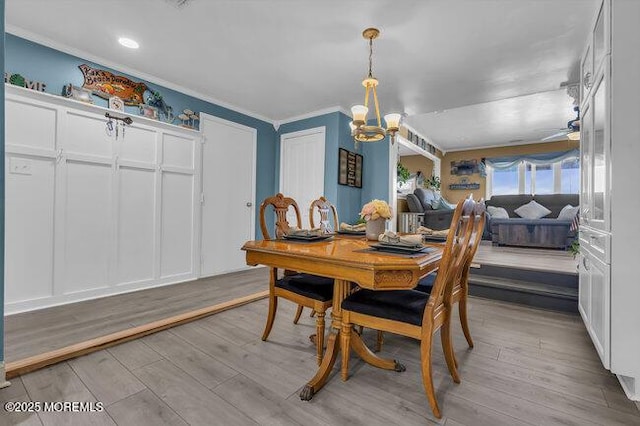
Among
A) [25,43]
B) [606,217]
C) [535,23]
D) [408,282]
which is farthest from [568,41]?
[25,43]

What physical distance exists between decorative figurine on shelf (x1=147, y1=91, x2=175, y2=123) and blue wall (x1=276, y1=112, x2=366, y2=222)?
Answer: 1902mm

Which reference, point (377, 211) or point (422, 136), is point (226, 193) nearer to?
point (377, 211)

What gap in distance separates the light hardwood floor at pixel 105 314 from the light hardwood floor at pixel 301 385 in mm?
371

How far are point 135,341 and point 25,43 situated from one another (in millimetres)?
2756

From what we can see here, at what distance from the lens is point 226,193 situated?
4.27 m

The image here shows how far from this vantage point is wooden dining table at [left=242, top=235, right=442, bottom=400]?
1.29 m

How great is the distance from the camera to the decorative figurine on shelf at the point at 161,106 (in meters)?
3.43

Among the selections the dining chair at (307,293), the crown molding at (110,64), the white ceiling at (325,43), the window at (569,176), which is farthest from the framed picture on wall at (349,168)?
the window at (569,176)

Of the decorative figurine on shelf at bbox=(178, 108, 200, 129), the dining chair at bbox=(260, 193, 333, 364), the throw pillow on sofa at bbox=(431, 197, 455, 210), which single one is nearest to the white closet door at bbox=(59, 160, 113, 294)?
the decorative figurine on shelf at bbox=(178, 108, 200, 129)

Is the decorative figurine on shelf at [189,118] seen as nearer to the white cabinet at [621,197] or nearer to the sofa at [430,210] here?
the white cabinet at [621,197]

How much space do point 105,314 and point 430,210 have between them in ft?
18.8

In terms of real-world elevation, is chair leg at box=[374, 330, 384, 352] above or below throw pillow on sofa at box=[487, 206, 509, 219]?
below

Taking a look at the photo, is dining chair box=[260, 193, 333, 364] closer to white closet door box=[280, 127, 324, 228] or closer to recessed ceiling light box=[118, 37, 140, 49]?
recessed ceiling light box=[118, 37, 140, 49]

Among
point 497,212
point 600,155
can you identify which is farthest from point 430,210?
point 600,155
